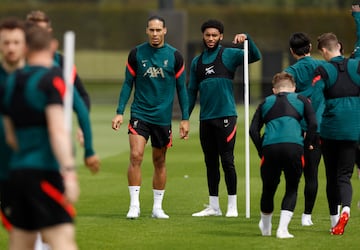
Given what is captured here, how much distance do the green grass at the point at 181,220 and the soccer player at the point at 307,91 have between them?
312 millimetres

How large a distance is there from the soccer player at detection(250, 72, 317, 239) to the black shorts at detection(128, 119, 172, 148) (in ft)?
7.53

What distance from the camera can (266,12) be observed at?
59312mm

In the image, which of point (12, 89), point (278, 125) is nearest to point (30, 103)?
point (12, 89)

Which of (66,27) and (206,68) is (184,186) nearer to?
(206,68)

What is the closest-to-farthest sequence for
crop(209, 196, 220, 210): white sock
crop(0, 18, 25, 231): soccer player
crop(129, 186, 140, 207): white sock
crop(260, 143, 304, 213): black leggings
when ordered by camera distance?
Result: crop(0, 18, 25, 231): soccer player → crop(260, 143, 304, 213): black leggings → crop(129, 186, 140, 207): white sock → crop(209, 196, 220, 210): white sock

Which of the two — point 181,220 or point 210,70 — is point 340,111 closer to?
Answer: point 210,70

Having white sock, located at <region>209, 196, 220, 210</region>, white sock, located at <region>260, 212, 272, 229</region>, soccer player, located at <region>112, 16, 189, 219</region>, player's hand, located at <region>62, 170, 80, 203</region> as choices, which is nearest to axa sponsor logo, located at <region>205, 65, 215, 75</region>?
soccer player, located at <region>112, 16, 189, 219</region>

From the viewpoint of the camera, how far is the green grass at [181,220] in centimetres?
1207

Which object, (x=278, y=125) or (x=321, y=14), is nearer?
(x=278, y=125)

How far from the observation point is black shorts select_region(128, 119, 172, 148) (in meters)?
14.1

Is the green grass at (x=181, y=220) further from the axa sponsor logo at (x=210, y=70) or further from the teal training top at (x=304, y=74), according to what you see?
the axa sponsor logo at (x=210, y=70)

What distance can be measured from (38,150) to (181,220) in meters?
5.80

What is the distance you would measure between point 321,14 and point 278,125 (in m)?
47.1

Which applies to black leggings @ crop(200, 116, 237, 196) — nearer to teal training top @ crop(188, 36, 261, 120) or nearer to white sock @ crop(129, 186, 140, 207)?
teal training top @ crop(188, 36, 261, 120)
